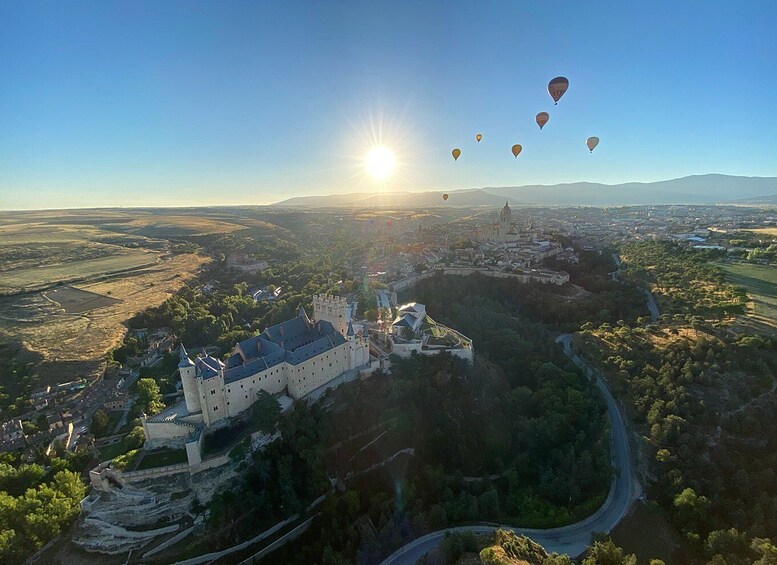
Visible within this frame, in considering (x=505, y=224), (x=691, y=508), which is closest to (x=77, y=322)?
(x=691, y=508)

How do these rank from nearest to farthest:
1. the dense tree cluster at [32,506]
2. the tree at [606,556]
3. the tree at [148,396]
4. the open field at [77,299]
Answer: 1. the tree at [606,556]
2. the dense tree cluster at [32,506]
3. the tree at [148,396]
4. the open field at [77,299]

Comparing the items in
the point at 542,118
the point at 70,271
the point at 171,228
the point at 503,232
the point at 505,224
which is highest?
the point at 542,118

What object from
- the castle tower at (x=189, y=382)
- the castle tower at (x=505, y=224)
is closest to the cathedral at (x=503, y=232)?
the castle tower at (x=505, y=224)

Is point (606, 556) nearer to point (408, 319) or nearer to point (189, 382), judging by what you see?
point (408, 319)

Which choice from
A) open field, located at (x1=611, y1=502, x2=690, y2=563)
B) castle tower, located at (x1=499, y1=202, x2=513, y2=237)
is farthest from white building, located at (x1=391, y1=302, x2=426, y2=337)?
castle tower, located at (x1=499, y1=202, x2=513, y2=237)

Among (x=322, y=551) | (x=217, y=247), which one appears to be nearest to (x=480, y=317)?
(x=322, y=551)

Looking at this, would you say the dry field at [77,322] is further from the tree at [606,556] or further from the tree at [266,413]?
the tree at [606,556]
